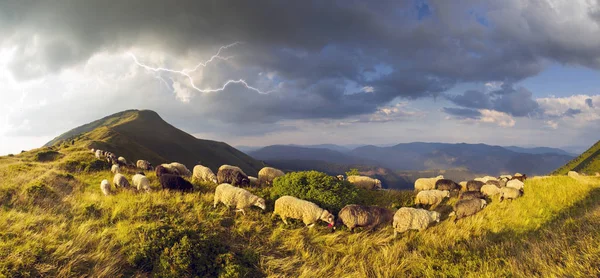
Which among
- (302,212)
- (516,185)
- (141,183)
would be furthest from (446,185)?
(141,183)

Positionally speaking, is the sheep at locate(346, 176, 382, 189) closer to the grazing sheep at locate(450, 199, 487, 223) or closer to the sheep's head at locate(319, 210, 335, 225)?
the grazing sheep at locate(450, 199, 487, 223)

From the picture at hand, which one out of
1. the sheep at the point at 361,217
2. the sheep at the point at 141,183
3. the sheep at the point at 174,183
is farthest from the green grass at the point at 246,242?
the sheep at the point at 141,183

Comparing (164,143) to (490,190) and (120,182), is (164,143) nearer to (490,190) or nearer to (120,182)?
(120,182)

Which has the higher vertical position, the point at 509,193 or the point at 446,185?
the point at 509,193

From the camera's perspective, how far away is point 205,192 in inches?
547

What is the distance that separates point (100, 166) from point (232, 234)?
16542 millimetres

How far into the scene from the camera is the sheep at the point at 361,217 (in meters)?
10.9

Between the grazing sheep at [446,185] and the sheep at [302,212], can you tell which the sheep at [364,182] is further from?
the sheep at [302,212]

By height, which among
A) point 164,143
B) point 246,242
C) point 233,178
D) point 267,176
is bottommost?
point 246,242

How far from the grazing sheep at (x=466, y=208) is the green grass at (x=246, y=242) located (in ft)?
1.39

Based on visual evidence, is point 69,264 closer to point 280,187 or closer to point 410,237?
point 280,187

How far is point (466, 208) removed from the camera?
12.7 m

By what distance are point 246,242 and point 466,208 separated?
10.3 meters

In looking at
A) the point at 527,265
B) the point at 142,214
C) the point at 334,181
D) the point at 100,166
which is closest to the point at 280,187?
the point at 334,181
